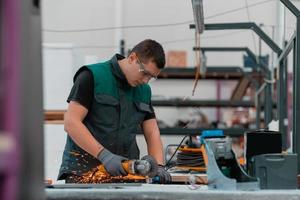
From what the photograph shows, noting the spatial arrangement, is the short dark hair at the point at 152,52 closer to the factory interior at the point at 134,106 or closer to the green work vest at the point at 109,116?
the factory interior at the point at 134,106

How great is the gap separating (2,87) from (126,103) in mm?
2095

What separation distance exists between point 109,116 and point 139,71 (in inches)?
10.7

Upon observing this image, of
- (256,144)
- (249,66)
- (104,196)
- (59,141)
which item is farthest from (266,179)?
(249,66)

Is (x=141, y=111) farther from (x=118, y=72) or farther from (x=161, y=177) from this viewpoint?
(x=161, y=177)

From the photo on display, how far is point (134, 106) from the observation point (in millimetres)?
2791

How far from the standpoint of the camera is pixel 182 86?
8.47 meters

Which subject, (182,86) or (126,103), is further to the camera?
(182,86)

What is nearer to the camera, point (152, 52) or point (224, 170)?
point (224, 170)

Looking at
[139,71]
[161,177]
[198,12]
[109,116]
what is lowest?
[161,177]

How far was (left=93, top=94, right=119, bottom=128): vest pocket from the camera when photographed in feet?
8.65

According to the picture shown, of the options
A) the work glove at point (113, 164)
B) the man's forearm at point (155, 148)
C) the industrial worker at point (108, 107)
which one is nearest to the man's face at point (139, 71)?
the industrial worker at point (108, 107)

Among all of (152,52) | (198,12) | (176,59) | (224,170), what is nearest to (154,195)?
(224,170)

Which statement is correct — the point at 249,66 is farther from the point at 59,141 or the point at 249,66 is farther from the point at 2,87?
the point at 2,87

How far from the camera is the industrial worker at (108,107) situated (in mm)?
2531
